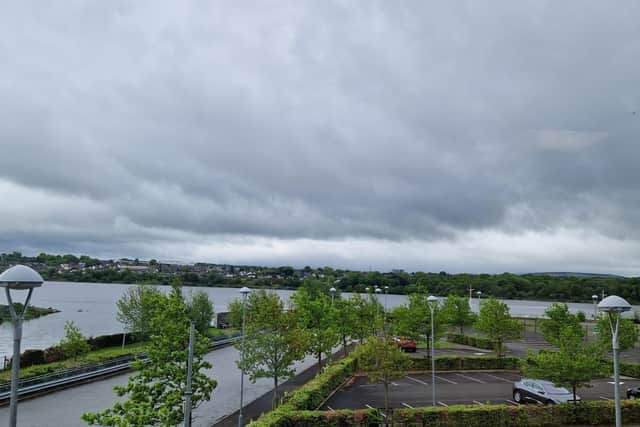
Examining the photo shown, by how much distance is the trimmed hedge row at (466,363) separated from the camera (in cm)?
3862

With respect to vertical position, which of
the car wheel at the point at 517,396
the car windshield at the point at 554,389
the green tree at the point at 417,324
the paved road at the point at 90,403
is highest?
the green tree at the point at 417,324

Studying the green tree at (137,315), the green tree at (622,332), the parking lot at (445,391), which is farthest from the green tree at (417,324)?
the green tree at (137,315)

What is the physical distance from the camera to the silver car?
25188mm

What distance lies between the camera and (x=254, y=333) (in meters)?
25.9

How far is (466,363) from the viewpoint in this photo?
3909cm

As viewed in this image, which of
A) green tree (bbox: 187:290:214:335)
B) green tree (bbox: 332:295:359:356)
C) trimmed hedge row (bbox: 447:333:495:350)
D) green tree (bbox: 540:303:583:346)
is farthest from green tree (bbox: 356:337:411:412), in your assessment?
green tree (bbox: 187:290:214:335)

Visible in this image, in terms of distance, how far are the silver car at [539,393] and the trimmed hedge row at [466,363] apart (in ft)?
36.2

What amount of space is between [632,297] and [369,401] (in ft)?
362

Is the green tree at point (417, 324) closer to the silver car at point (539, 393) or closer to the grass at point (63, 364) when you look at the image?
the silver car at point (539, 393)

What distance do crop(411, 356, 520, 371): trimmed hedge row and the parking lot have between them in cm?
92

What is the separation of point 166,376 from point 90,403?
1441cm

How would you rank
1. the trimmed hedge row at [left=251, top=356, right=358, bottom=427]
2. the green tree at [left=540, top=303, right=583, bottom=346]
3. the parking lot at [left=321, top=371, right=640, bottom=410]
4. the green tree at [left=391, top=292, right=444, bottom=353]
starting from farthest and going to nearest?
1. the green tree at [left=391, top=292, right=444, bottom=353]
2. the green tree at [left=540, top=303, right=583, bottom=346]
3. the parking lot at [left=321, top=371, right=640, bottom=410]
4. the trimmed hedge row at [left=251, top=356, right=358, bottom=427]

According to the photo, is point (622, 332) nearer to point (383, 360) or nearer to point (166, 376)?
point (383, 360)

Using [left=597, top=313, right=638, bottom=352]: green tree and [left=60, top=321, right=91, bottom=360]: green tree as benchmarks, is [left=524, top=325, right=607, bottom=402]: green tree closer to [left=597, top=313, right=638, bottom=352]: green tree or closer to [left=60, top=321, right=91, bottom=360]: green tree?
[left=597, top=313, right=638, bottom=352]: green tree
